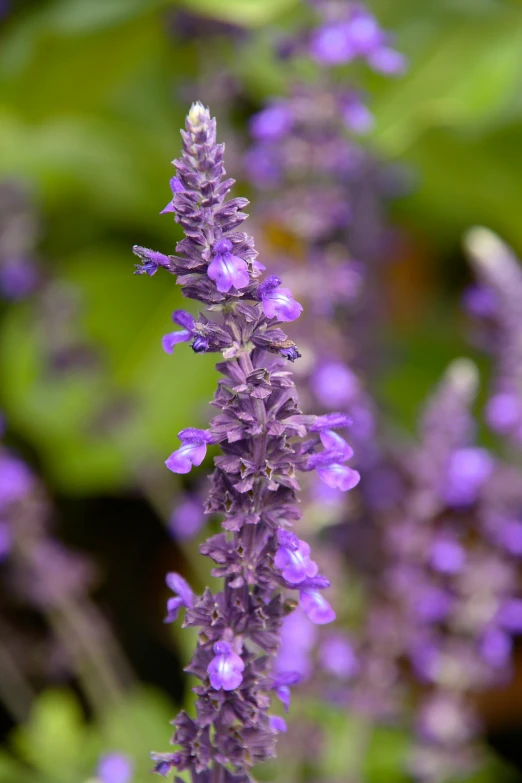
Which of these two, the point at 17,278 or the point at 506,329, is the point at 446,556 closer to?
the point at 506,329

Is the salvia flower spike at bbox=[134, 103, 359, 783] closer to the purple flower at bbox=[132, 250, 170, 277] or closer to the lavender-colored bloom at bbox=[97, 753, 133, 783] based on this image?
the purple flower at bbox=[132, 250, 170, 277]

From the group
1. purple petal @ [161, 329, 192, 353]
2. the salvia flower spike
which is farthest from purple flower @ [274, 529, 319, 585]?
purple petal @ [161, 329, 192, 353]

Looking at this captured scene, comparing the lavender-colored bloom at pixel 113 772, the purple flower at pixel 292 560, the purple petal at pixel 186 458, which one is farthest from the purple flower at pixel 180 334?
the lavender-colored bloom at pixel 113 772

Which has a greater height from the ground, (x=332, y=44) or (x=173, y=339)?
(x=332, y=44)

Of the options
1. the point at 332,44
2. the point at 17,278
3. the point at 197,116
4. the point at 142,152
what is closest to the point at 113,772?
the point at 197,116

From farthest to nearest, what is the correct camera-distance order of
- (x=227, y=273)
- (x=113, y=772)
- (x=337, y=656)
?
(x=337, y=656), (x=113, y=772), (x=227, y=273)

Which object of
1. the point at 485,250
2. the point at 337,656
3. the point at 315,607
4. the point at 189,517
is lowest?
the point at 315,607

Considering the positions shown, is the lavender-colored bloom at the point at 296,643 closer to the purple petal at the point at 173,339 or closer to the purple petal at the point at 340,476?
the purple petal at the point at 340,476

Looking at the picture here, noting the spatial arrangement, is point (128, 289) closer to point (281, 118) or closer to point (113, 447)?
point (113, 447)
